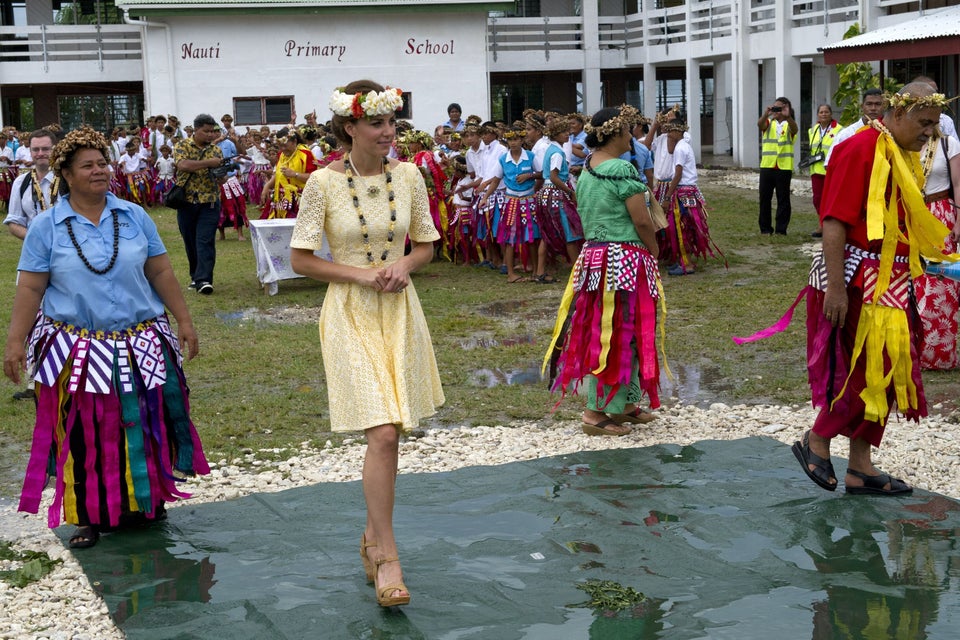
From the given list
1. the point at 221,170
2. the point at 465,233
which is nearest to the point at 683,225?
the point at 465,233

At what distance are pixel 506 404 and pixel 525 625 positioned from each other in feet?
11.6

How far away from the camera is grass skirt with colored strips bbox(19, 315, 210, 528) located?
4.97 meters

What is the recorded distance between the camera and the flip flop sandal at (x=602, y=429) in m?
6.68

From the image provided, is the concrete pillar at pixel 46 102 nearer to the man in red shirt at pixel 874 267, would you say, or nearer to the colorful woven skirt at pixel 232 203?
the colorful woven skirt at pixel 232 203

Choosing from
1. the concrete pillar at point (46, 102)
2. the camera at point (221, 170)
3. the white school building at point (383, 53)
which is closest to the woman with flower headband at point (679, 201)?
the camera at point (221, 170)

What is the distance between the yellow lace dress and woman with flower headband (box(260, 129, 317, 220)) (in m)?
8.95

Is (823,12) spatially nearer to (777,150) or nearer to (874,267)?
(777,150)

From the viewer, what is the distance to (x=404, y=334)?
4449 millimetres

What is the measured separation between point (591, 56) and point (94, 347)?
2808 centimetres

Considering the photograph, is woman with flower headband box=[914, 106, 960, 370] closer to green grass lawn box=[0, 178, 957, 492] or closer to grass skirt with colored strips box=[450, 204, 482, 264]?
green grass lawn box=[0, 178, 957, 492]

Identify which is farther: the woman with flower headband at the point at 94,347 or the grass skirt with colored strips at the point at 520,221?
the grass skirt with colored strips at the point at 520,221

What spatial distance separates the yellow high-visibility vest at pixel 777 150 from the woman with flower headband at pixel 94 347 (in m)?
11.9

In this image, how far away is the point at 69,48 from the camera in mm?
29875

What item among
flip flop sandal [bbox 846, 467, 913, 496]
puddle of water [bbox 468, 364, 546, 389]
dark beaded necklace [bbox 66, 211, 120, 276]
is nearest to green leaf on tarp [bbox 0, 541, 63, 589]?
dark beaded necklace [bbox 66, 211, 120, 276]
